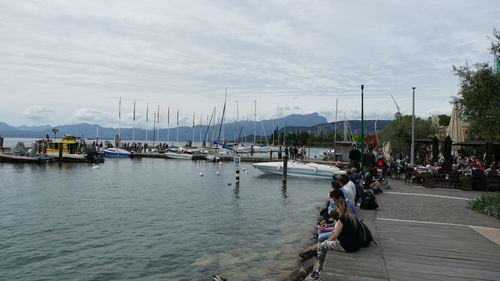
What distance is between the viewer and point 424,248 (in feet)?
27.0

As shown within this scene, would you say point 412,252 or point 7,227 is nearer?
point 412,252

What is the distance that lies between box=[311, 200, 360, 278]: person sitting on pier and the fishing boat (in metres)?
52.4

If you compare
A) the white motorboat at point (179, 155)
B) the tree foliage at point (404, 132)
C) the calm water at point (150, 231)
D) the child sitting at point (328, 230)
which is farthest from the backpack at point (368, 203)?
the white motorboat at point (179, 155)

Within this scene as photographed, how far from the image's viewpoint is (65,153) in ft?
178

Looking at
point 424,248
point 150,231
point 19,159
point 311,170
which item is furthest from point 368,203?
point 19,159

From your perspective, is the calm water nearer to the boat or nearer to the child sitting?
the child sitting

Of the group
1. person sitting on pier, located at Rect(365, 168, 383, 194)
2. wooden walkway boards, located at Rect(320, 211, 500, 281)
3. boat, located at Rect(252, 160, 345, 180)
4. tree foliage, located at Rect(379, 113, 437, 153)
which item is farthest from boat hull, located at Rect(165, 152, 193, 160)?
wooden walkway boards, located at Rect(320, 211, 500, 281)

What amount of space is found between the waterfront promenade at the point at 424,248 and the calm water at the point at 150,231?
328 cm

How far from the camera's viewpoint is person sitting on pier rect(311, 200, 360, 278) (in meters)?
7.40

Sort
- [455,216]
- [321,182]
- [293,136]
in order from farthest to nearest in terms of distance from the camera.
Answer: [293,136] < [321,182] < [455,216]

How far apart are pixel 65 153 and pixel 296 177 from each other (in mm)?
34493

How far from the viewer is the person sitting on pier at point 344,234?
740 cm

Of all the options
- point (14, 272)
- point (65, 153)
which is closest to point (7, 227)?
point (14, 272)

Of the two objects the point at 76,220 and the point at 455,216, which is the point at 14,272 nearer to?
the point at 76,220
